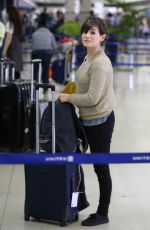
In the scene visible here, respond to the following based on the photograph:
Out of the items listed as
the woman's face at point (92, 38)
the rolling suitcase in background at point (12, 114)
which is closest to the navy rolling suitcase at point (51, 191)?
the woman's face at point (92, 38)

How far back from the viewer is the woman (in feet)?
14.4

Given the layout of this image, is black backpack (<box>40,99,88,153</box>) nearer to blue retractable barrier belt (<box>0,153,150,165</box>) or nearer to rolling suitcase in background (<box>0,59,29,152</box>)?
blue retractable barrier belt (<box>0,153,150,165</box>)

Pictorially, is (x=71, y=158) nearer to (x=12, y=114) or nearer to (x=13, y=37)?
(x=12, y=114)

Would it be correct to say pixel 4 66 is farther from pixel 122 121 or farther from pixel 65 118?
pixel 65 118

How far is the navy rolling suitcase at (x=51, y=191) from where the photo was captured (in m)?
4.58

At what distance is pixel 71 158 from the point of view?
372 cm

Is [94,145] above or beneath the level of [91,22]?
beneath

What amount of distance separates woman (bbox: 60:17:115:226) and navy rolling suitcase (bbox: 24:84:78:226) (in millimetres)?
234

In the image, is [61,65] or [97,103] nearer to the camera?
[97,103]

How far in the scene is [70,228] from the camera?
4.66 m

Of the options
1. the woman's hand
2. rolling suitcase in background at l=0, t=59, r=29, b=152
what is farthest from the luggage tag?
rolling suitcase in background at l=0, t=59, r=29, b=152

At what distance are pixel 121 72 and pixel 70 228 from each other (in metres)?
15.2

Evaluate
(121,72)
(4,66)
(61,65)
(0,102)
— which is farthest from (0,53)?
(121,72)

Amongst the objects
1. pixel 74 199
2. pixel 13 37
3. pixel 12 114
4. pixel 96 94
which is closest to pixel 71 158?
pixel 96 94
